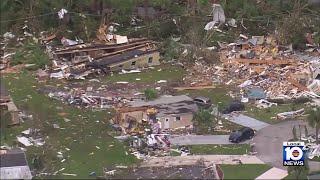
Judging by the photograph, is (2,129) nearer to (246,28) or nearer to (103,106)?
(103,106)

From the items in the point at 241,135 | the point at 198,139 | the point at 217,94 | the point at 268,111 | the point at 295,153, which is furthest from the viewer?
the point at 217,94

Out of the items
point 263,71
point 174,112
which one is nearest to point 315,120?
point 174,112

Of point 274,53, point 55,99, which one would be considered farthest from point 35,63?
point 274,53

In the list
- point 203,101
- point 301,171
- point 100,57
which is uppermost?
point 100,57

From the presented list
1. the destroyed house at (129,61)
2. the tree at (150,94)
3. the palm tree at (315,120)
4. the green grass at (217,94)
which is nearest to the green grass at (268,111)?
the green grass at (217,94)

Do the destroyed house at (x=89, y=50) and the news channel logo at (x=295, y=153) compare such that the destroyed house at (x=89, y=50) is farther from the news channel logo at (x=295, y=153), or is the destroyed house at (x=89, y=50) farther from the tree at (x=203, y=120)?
the news channel logo at (x=295, y=153)

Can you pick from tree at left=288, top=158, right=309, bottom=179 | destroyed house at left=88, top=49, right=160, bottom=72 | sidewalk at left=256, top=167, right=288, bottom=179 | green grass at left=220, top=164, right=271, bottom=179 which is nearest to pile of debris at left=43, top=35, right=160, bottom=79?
destroyed house at left=88, top=49, right=160, bottom=72

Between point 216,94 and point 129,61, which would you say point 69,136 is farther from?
point 129,61
